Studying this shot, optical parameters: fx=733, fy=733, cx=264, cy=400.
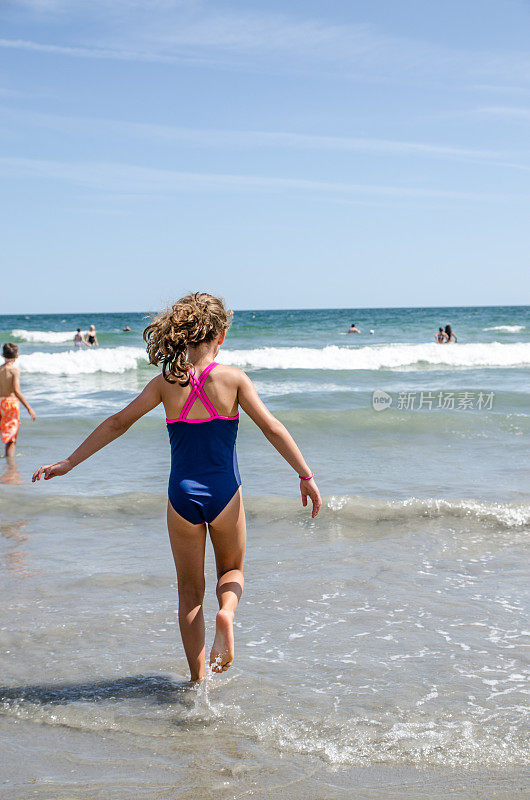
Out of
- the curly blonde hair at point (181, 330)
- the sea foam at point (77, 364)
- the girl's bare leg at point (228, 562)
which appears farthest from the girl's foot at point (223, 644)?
the sea foam at point (77, 364)

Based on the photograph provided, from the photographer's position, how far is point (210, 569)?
18.1ft

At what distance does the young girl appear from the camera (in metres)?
3.42

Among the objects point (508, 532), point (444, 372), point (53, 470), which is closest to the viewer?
point (53, 470)

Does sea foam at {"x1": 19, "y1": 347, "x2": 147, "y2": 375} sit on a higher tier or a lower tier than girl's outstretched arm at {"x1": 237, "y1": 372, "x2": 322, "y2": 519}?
lower

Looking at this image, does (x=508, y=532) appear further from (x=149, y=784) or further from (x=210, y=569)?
(x=149, y=784)

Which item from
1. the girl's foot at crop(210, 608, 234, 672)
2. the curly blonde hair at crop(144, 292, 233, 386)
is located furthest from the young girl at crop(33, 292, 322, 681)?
the girl's foot at crop(210, 608, 234, 672)

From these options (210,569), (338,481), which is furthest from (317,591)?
(338,481)

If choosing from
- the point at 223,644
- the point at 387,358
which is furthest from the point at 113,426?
the point at 387,358

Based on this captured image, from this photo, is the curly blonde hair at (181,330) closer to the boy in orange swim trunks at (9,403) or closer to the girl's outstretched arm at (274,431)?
the girl's outstretched arm at (274,431)

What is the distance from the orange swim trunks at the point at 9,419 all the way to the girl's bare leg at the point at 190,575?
7.10 meters

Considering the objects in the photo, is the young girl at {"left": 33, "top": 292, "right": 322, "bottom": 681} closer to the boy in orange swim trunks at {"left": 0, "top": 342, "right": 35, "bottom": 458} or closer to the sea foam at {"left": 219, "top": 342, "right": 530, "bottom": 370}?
the boy in orange swim trunks at {"left": 0, "top": 342, "right": 35, "bottom": 458}

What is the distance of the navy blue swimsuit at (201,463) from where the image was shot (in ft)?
11.3

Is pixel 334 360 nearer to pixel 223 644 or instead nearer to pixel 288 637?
pixel 288 637

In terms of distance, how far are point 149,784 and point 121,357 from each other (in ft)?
82.9
